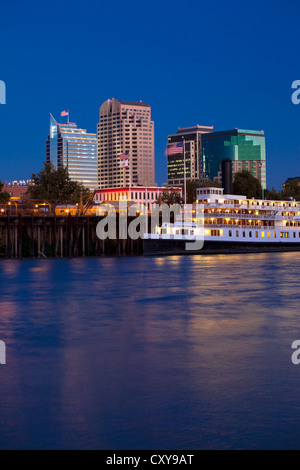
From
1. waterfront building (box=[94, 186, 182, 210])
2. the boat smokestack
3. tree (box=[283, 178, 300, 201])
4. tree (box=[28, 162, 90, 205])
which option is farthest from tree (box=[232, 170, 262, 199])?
the boat smokestack

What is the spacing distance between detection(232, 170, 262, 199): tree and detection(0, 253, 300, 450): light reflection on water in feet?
309

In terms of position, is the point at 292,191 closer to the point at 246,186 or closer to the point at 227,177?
the point at 246,186

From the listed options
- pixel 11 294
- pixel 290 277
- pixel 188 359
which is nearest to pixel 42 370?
pixel 188 359

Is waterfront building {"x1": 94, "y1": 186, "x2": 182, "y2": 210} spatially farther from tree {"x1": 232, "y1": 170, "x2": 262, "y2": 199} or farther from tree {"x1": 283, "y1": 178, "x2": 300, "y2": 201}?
tree {"x1": 232, "y1": 170, "x2": 262, "y2": 199}

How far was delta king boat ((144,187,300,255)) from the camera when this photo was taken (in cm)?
7425

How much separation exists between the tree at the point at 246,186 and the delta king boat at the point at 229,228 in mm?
34418

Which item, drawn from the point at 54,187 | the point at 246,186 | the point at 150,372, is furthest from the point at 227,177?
the point at 150,372

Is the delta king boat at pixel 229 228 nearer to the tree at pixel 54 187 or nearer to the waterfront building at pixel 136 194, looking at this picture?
the tree at pixel 54 187

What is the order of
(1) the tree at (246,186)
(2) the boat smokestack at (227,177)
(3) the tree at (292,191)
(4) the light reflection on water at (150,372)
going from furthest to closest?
1. (3) the tree at (292,191)
2. (1) the tree at (246,186)
3. (2) the boat smokestack at (227,177)
4. (4) the light reflection on water at (150,372)

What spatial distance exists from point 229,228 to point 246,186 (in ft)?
155

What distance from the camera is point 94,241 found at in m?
76.9

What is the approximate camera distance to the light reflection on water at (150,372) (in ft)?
33.7

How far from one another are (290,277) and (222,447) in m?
33.5

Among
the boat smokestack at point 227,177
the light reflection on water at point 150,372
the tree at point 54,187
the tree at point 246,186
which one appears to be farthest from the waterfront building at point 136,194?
the light reflection on water at point 150,372
